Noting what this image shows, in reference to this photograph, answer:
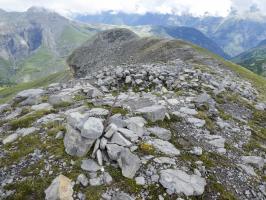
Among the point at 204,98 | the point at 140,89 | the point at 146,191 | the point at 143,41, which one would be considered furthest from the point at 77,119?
the point at 143,41

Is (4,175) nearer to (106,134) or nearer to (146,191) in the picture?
(106,134)

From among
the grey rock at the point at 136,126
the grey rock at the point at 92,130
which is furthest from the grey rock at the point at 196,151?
the grey rock at the point at 92,130

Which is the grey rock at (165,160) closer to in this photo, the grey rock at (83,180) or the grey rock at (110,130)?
the grey rock at (110,130)

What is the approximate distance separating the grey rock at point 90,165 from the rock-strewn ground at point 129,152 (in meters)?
0.04

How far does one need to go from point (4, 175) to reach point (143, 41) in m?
90.3

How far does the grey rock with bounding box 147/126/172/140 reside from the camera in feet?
46.4

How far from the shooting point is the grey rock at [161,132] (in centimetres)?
1415

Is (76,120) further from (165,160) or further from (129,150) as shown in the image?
(165,160)

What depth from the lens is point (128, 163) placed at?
1138 centimetres

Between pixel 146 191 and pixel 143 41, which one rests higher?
pixel 146 191

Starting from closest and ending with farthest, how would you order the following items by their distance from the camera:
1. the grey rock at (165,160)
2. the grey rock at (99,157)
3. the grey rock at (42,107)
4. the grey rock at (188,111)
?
1. the grey rock at (99,157)
2. the grey rock at (165,160)
3. the grey rock at (188,111)
4. the grey rock at (42,107)

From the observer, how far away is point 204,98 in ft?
70.0

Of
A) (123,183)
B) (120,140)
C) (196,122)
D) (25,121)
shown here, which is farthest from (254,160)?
(25,121)

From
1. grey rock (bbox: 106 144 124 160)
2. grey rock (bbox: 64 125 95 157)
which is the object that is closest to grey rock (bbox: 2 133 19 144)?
grey rock (bbox: 64 125 95 157)
